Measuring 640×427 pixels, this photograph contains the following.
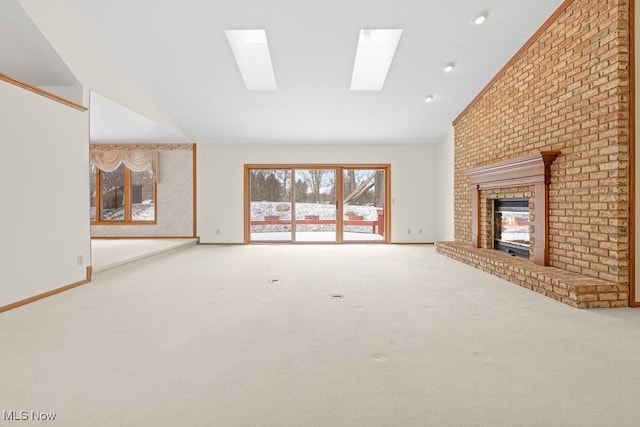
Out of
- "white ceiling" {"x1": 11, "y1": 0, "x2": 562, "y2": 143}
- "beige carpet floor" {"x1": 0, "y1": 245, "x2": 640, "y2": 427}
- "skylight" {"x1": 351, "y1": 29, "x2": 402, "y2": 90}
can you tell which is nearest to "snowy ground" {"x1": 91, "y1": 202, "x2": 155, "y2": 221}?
"white ceiling" {"x1": 11, "y1": 0, "x2": 562, "y2": 143}

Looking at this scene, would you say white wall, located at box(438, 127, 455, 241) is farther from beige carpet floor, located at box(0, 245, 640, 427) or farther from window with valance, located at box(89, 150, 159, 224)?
window with valance, located at box(89, 150, 159, 224)

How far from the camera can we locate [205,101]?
5859 millimetres

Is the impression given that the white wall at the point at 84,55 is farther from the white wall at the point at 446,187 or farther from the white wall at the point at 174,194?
the white wall at the point at 446,187

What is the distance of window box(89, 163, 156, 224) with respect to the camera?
26.3 feet

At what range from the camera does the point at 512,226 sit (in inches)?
191

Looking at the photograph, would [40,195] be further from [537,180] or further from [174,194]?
[537,180]

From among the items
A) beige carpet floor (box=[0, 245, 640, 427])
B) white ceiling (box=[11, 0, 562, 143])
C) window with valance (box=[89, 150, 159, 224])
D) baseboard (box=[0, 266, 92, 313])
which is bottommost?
beige carpet floor (box=[0, 245, 640, 427])

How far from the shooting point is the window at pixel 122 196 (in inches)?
316

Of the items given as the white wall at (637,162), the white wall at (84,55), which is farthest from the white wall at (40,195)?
the white wall at (637,162)

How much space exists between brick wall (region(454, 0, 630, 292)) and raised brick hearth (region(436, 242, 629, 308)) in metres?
0.14

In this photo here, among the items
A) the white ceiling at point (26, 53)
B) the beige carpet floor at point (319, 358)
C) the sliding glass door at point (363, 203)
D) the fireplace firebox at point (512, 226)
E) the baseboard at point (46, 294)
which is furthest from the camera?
the sliding glass door at point (363, 203)

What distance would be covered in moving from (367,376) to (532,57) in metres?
4.45

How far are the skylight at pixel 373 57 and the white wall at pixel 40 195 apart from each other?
3.94m

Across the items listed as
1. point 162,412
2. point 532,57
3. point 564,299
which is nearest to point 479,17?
point 532,57
